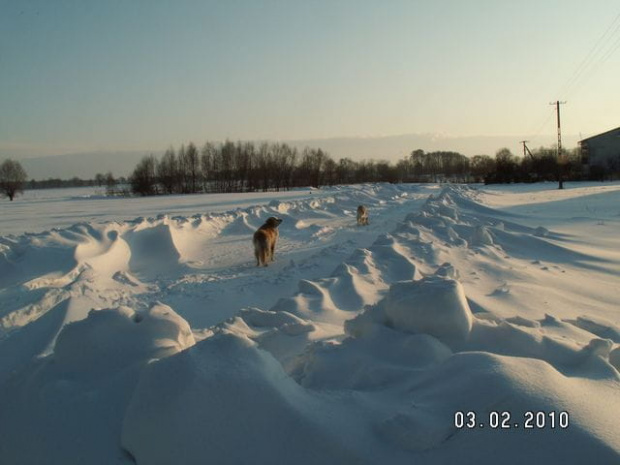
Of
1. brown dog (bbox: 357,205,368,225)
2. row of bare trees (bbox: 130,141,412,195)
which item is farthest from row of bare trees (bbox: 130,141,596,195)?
brown dog (bbox: 357,205,368,225)

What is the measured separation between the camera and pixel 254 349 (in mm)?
2324

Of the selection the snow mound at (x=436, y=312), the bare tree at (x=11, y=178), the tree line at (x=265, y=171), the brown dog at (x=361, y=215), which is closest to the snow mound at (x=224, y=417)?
the snow mound at (x=436, y=312)

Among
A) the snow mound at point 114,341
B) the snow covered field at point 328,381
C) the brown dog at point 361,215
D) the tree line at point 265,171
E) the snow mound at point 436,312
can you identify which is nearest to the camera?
the snow covered field at point 328,381

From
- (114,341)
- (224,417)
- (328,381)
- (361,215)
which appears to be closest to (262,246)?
(114,341)

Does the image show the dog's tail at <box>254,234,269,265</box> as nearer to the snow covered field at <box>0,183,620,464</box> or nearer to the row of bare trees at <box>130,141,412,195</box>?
the snow covered field at <box>0,183,620,464</box>

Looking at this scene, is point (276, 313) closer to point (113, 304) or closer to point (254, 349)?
point (254, 349)

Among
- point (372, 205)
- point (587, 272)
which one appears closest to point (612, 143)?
point (372, 205)

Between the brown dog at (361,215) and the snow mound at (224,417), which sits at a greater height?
the brown dog at (361,215)

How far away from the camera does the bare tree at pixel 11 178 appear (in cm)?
5298

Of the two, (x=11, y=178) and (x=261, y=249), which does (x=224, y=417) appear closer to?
(x=261, y=249)

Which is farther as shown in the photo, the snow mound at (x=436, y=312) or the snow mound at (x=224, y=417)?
the snow mound at (x=436, y=312)

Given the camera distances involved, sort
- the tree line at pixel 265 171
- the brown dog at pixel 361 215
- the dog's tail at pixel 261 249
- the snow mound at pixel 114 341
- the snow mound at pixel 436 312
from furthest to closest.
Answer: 1. the tree line at pixel 265 171
2. the brown dog at pixel 361 215
3. the dog's tail at pixel 261 249
4. the snow mound at pixel 436 312
5. the snow mound at pixel 114 341

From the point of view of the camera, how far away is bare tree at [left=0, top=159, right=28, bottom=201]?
52981 millimetres

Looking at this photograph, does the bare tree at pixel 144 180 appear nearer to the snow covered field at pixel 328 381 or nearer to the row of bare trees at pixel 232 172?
the row of bare trees at pixel 232 172
